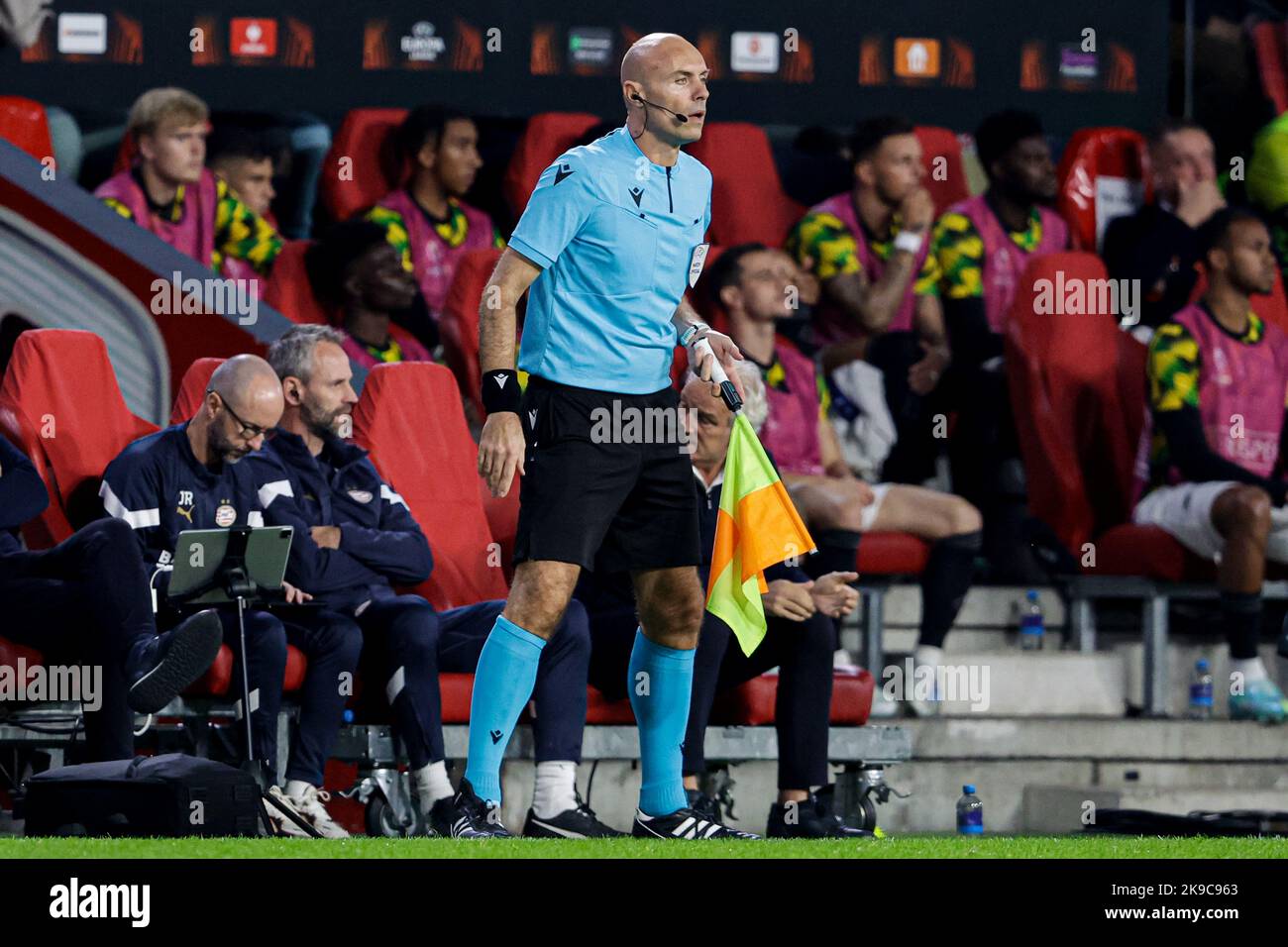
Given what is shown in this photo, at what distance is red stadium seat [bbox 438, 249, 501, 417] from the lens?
23.5ft

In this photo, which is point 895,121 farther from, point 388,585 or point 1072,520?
point 388,585

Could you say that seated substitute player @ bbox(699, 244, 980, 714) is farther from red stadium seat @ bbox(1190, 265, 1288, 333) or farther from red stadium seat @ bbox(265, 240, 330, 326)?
red stadium seat @ bbox(1190, 265, 1288, 333)

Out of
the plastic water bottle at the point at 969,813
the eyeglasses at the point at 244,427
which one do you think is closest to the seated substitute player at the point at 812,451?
the plastic water bottle at the point at 969,813

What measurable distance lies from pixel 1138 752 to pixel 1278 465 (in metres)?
1.45

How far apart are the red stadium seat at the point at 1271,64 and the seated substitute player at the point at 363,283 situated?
11.7ft

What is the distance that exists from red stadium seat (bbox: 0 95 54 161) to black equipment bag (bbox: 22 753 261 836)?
3448 millimetres

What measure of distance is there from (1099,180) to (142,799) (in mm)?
4948

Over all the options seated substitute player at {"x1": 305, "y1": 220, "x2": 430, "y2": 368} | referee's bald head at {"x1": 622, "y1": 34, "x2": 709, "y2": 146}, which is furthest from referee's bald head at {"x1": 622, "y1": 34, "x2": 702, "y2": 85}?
seated substitute player at {"x1": 305, "y1": 220, "x2": 430, "y2": 368}

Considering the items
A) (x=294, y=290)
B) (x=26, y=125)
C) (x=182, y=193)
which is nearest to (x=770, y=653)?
(x=294, y=290)

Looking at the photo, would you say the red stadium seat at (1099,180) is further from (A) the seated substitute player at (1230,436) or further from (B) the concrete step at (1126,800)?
(B) the concrete step at (1126,800)

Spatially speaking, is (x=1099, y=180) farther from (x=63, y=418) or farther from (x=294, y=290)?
(x=63, y=418)

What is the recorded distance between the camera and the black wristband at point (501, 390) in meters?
4.24
